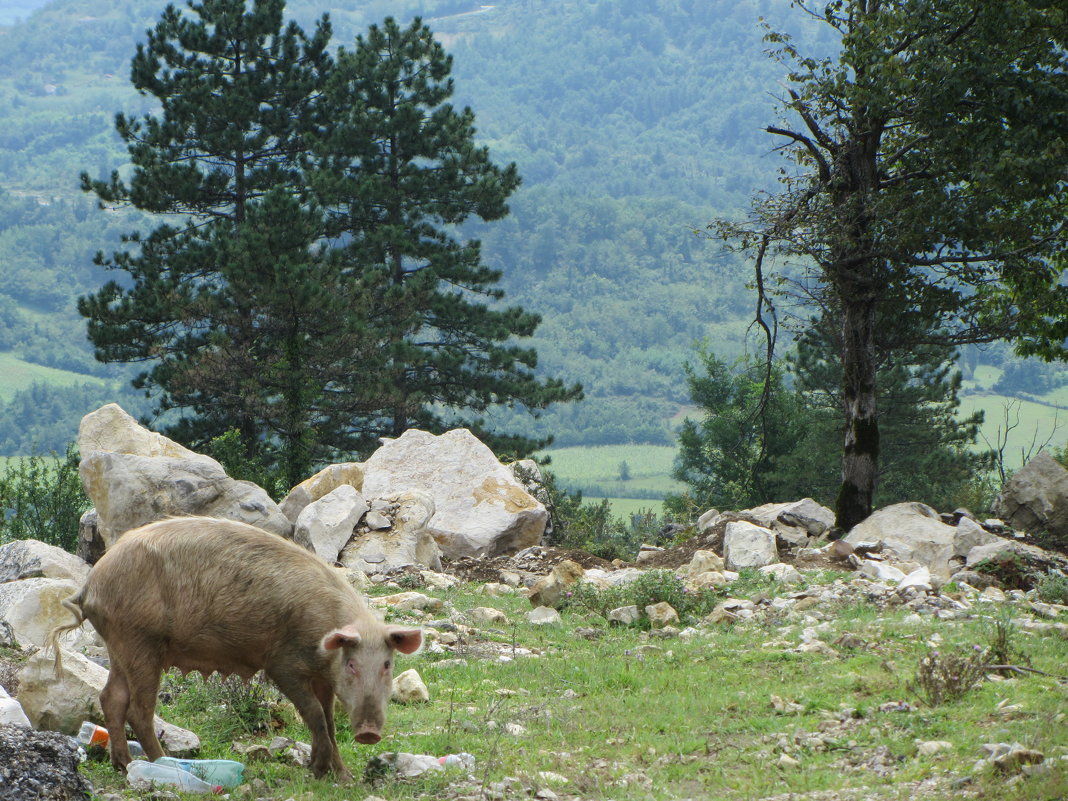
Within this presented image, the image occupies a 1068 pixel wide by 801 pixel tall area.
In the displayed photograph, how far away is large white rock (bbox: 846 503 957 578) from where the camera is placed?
16281 millimetres

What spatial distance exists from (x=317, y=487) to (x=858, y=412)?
945 centimetres

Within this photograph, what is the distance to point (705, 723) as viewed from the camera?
8.20m

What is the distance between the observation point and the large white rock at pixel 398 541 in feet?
56.5

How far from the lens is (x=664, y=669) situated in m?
10.2

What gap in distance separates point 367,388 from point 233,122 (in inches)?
421

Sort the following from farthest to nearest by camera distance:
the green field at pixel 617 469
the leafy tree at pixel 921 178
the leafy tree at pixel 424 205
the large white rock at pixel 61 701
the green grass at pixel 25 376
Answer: the green field at pixel 617 469
the green grass at pixel 25 376
the leafy tree at pixel 424 205
the leafy tree at pixel 921 178
the large white rock at pixel 61 701

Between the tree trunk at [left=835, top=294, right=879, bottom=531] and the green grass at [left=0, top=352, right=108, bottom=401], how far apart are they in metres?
101

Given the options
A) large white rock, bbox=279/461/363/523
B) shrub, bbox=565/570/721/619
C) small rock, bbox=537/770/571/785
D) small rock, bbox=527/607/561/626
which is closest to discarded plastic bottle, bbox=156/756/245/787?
small rock, bbox=537/770/571/785

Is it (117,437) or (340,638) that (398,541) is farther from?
(340,638)

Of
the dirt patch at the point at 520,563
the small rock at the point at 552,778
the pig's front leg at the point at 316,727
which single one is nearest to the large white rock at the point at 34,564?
the dirt patch at the point at 520,563

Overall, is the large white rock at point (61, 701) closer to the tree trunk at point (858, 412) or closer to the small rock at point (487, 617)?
the small rock at point (487, 617)

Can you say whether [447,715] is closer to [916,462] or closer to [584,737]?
[584,737]

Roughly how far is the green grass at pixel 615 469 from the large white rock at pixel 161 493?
90.4m

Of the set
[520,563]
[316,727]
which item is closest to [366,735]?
[316,727]
